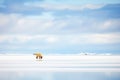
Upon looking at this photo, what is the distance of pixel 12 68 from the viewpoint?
34.8 feet

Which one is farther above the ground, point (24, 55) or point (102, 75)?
point (24, 55)

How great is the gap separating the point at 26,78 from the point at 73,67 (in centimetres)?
203

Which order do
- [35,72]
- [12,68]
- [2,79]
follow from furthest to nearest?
[12,68] < [35,72] < [2,79]

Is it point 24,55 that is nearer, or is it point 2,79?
point 2,79

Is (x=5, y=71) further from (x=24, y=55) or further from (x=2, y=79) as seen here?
(x=24, y=55)

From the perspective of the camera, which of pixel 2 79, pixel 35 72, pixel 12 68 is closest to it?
pixel 2 79

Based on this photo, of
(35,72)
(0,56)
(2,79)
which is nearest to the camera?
(2,79)

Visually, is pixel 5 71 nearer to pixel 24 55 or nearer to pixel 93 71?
pixel 93 71

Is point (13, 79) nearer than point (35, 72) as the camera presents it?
Yes

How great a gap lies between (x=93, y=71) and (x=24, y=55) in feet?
21.9

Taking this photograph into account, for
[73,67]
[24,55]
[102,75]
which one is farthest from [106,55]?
[102,75]

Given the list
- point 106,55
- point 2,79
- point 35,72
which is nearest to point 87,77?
point 35,72

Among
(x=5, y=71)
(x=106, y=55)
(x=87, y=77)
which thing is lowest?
(x=87, y=77)

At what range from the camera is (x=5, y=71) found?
10.1m
